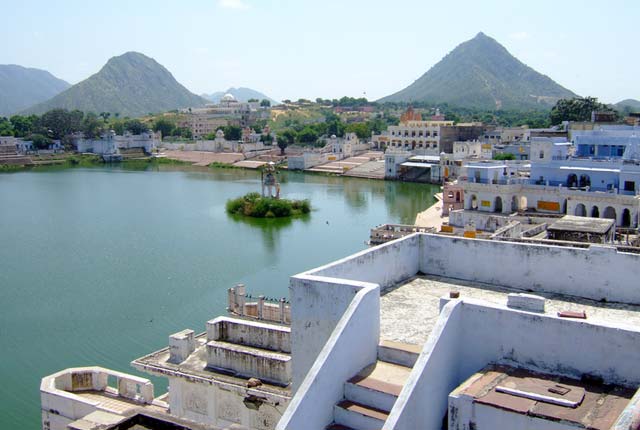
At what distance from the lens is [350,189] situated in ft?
123

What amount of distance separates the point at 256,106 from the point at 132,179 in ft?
157

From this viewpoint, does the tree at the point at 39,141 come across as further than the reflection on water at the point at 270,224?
Yes

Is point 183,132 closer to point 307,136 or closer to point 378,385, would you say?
point 307,136

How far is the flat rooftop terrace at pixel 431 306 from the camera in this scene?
14.3 ft

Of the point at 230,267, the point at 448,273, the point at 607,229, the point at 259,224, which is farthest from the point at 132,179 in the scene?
the point at 448,273

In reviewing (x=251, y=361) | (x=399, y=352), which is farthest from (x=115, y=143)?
(x=399, y=352)

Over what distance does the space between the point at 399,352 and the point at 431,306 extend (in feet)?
2.89

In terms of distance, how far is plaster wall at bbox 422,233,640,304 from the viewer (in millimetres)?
4750

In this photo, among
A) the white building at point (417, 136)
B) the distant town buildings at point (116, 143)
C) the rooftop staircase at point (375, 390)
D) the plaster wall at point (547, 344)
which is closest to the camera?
the plaster wall at point (547, 344)

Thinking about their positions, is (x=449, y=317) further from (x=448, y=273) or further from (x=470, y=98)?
(x=470, y=98)

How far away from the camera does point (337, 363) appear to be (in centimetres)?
368

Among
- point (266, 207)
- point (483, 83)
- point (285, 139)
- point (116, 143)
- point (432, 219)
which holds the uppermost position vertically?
point (483, 83)

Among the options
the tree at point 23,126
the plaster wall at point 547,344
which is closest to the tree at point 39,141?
the tree at point 23,126

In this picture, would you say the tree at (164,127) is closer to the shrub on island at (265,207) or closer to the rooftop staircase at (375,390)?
the shrub on island at (265,207)
